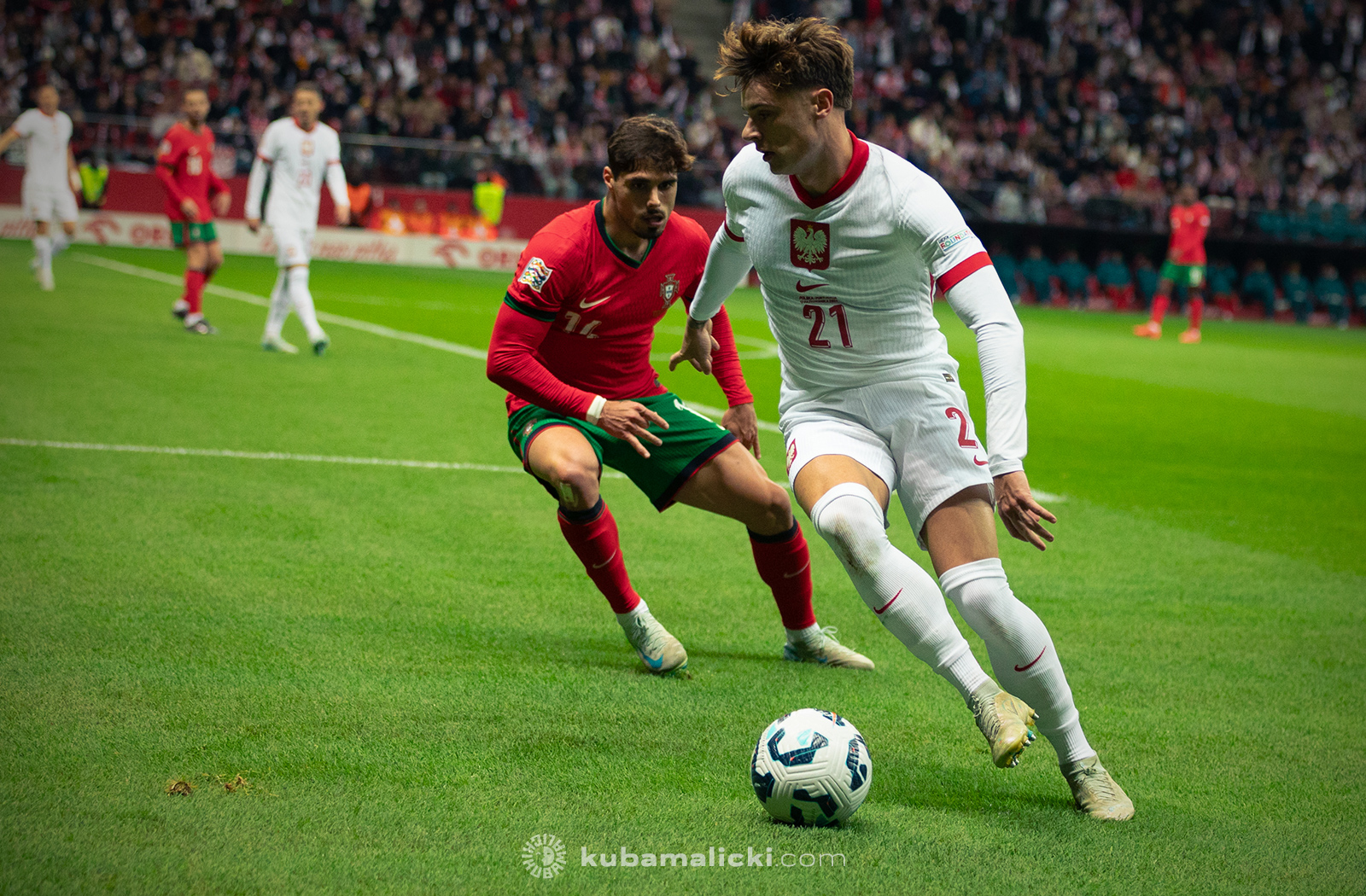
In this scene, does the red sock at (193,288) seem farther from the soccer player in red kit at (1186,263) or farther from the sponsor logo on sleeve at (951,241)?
the soccer player in red kit at (1186,263)

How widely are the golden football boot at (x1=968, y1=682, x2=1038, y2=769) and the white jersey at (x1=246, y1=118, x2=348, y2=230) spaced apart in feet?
32.1

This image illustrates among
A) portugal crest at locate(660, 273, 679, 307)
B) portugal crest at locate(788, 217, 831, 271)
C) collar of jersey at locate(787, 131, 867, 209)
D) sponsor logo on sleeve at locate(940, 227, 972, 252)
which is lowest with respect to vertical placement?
portugal crest at locate(660, 273, 679, 307)

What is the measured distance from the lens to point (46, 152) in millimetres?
14789

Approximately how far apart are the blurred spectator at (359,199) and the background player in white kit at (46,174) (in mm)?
8454

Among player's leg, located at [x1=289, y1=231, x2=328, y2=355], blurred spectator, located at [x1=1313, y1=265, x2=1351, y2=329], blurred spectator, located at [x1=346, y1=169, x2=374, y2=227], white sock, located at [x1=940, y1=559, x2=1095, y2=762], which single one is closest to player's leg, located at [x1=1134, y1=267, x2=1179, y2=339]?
blurred spectator, located at [x1=1313, y1=265, x2=1351, y2=329]

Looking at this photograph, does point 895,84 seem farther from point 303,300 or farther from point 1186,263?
point 303,300

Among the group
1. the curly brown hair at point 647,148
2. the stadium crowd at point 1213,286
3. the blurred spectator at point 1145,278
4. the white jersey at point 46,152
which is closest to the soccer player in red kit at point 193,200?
the white jersey at point 46,152

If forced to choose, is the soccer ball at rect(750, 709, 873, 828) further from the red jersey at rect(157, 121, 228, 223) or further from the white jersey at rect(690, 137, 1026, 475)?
the red jersey at rect(157, 121, 228, 223)

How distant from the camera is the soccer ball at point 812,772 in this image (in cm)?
310

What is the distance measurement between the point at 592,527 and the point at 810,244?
1.37m

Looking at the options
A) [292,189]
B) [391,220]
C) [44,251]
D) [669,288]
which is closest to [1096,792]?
[669,288]

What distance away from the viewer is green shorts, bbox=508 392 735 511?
4461 mm

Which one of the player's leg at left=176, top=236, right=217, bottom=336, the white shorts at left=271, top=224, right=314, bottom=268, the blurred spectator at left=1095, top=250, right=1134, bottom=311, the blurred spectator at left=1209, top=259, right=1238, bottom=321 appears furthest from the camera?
the blurred spectator at left=1209, top=259, right=1238, bottom=321

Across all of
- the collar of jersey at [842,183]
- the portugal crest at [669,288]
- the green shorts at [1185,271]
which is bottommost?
the green shorts at [1185,271]
